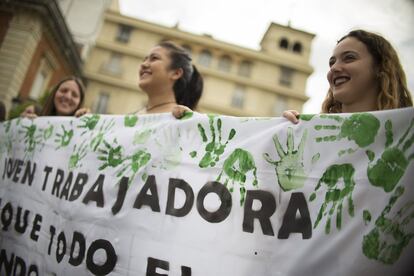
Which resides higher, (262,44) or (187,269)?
(262,44)

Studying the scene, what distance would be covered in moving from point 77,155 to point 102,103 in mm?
20834

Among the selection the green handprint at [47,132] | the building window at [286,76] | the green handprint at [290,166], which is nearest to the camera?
the green handprint at [290,166]

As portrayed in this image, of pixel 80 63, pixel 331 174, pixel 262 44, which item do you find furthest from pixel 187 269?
pixel 262 44

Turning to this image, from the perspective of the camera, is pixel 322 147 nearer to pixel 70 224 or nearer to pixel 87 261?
pixel 87 261

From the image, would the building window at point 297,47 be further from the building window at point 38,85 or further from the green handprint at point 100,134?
the green handprint at point 100,134

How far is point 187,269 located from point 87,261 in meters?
0.57

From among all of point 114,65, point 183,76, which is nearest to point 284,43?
point 114,65

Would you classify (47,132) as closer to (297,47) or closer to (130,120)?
(130,120)

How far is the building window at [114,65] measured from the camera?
72.2ft

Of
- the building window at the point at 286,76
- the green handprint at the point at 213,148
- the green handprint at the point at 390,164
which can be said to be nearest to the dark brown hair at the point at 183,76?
the green handprint at the point at 213,148

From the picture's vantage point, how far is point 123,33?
22797mm

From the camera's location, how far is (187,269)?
49.6 inches

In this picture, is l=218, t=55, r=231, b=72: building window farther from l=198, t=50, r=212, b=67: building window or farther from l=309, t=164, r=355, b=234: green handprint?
l=309, t=164, r=355, b=234: green handprint

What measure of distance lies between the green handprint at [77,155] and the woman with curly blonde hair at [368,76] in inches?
49.9
